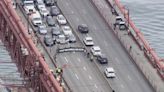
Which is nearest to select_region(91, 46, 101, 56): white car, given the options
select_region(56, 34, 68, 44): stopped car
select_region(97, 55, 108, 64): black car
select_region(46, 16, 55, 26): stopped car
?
select_region(97, 55, 108, 64): black car

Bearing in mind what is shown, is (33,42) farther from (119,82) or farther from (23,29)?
(119,82)

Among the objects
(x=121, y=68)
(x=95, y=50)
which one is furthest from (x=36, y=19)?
(x=121, y=68)

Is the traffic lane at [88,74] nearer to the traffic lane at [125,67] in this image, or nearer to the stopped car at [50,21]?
the traffic lane at [125,67]

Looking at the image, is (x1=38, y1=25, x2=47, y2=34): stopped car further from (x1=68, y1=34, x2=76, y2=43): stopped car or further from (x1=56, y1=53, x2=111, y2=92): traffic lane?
(x1=56, y1=53, x2=111, y2=92): traffic lane

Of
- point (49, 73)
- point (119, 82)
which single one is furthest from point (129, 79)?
point (49, 73)

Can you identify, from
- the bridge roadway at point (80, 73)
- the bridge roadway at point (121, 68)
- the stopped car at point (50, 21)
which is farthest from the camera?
the stopped car at point (50, 21)

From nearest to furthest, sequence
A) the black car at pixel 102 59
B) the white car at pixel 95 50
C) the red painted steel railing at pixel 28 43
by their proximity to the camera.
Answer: the red painted steel railing at pixel 28 43 < the black car at pixel 102 59 < the white car at pixel 95 50

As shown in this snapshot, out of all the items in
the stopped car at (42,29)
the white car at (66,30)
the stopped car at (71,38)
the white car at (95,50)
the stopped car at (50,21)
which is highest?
the stopped car at (50,21)

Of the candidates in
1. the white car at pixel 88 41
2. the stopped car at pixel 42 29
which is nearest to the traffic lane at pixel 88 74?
the white car at pixel 88 41

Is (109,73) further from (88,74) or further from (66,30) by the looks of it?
(66,30)

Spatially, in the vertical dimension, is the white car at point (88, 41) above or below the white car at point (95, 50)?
above
